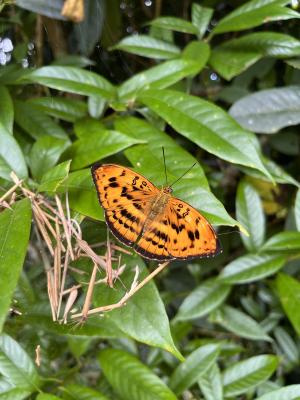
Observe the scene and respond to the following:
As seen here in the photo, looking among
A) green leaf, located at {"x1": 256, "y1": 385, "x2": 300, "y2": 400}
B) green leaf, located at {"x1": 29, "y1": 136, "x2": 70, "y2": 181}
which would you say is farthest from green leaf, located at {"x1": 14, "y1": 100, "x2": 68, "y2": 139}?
green leaf, located at {"x1": 256, "y1": 385, "x2": 300, "y2": 400}

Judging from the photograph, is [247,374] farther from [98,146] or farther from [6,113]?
[6,113]

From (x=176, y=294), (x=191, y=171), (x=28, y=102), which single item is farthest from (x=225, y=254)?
(x=28, y=102)

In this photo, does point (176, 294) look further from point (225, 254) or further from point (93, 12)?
point (93, 12)

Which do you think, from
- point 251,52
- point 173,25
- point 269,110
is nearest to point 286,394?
point 269,110

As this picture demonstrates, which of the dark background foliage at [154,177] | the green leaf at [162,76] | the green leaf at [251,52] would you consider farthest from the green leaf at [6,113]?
the green leaf at [251,52]

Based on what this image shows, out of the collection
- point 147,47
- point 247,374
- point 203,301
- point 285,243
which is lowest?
point 247,374

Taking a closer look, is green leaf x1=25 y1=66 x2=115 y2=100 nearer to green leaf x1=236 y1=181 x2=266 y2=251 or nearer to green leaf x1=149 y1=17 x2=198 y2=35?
green leaf x1=149 y1=17 x2=198 y2=35
